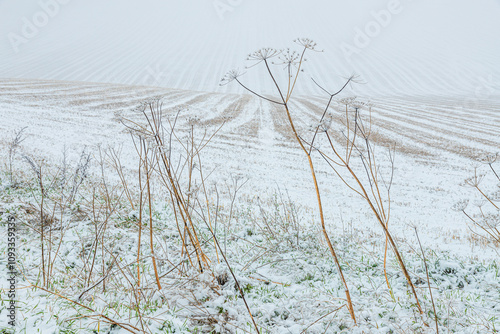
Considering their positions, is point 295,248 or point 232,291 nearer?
→ point 232,291

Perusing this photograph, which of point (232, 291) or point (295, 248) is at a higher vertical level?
point (232, 291)

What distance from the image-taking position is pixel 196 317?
2488 millimetres

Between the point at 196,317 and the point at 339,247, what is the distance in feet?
10.0

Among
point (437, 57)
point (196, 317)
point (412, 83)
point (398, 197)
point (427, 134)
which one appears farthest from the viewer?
point (437, 57)

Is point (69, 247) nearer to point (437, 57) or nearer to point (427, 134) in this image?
point (427, 134)

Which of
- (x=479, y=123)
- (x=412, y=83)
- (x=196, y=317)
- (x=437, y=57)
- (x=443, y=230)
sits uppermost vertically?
(x=437, y=57)

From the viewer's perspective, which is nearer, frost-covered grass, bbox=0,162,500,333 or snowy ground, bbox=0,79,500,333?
frost-covered grass, bbox=0,162,500,333

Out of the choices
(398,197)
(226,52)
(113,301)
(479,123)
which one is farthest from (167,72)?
(113,301)

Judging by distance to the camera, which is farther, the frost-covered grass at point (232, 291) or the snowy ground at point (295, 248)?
the snowy ground at point (295, 248)

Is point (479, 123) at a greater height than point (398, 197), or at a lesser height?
greater

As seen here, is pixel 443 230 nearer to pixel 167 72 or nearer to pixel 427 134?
pixel 427 134

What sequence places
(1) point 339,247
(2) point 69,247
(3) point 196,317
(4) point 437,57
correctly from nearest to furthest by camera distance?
(3) point 196,317, (2) point 69,247, (1) point 339,247, (4) point 437,57

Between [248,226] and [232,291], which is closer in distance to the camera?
[232,291]

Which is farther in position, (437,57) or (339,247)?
(437,57)
